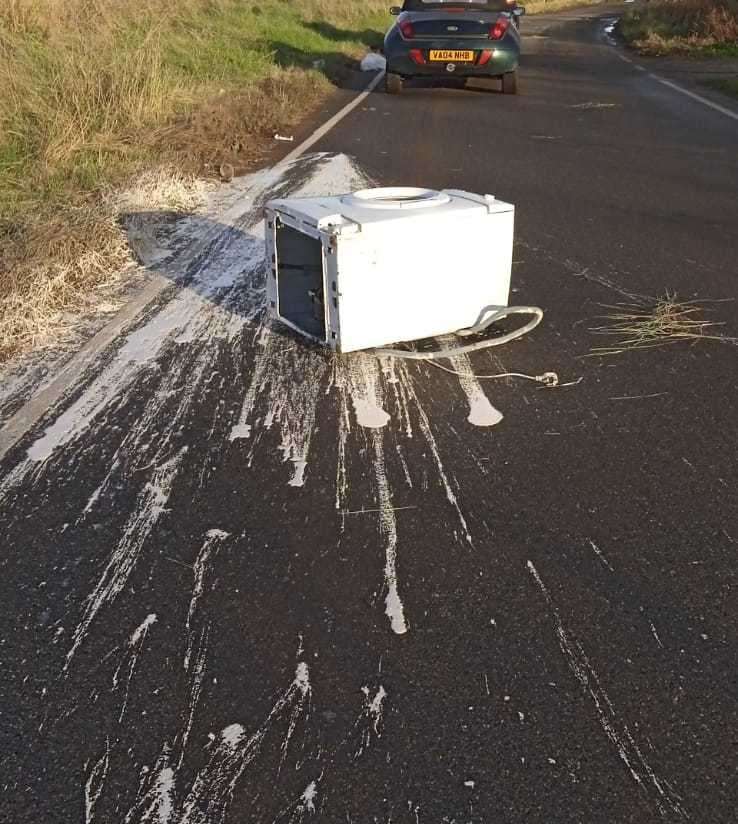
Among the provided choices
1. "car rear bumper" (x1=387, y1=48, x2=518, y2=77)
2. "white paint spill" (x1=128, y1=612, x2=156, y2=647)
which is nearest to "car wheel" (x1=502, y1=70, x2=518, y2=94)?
"car rear bumper" (x1=387, y1=48, x2=518, y2=77)

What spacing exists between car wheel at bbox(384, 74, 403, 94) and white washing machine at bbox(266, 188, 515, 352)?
373 inches

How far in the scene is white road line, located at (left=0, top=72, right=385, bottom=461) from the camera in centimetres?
338

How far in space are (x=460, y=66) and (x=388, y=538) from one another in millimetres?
10868

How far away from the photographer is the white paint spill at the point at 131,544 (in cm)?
242

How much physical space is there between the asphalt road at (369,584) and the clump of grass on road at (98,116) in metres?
0.86

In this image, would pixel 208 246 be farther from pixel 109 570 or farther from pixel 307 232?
pixel 109 570

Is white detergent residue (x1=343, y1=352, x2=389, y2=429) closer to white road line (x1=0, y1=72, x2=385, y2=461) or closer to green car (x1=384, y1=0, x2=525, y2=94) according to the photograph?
white road line (x1=0, y1=72, x2=385, y2=461)

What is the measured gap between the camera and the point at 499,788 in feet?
6.21

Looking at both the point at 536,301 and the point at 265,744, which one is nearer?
the point at 265,744

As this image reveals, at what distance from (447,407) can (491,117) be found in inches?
316

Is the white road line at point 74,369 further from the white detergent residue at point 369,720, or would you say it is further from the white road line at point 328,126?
the white road line at point 328,126

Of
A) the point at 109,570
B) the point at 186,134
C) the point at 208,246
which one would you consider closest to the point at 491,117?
the point at 186,134

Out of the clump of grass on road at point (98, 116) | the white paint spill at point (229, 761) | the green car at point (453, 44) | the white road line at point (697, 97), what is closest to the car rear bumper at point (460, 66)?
the green car at point (453, 44)

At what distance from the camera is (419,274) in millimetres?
3820
